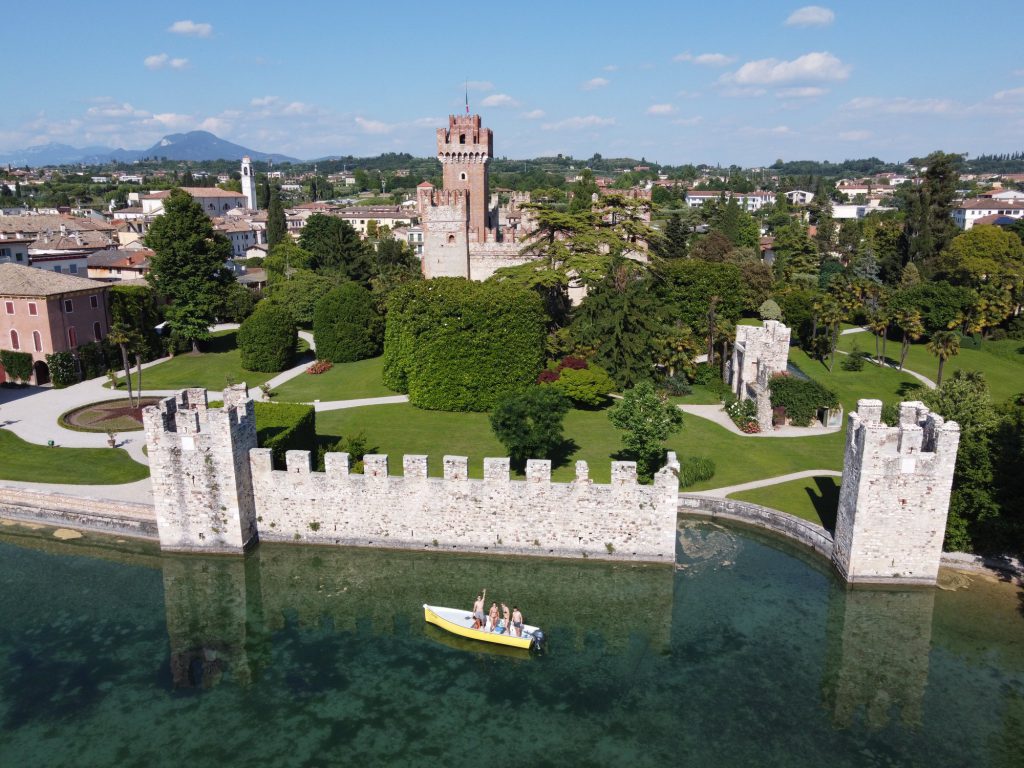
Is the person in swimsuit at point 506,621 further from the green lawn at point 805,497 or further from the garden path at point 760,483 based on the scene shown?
the green lawn at point 805,497

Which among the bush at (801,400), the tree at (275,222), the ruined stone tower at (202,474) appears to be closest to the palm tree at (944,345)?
the bush at (801,400)

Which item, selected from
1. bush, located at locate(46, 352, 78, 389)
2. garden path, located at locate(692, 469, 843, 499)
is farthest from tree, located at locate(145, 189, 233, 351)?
garden path, located at locate(692, 469, 843, 499)

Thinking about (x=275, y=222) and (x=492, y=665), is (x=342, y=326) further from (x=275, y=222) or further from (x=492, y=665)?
(x=275, y=222)

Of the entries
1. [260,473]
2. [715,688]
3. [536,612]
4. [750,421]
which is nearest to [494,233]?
[750,421]

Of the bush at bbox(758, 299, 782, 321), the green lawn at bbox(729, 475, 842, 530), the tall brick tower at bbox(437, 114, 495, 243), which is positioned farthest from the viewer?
the tall brick tower at bbox(437, 114, 495, 243)

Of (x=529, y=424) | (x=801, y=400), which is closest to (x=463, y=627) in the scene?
(x=529, y=424)

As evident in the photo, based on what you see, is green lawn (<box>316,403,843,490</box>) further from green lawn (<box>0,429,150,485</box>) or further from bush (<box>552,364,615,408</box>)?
green lawn (<box>0,429,150,485</box>)
